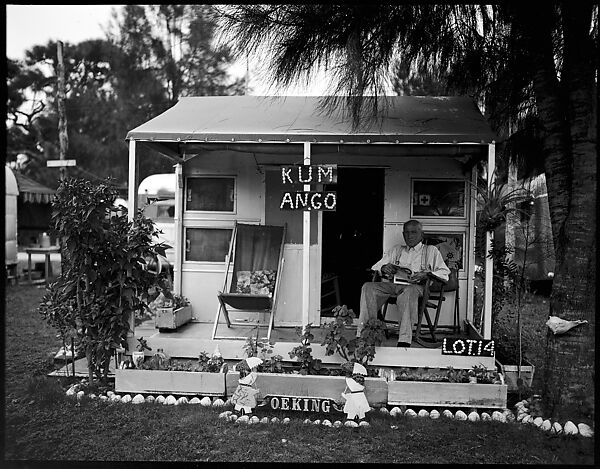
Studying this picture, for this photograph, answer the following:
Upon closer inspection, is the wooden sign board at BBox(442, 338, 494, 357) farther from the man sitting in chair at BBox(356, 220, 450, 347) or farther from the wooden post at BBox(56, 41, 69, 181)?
the wooden post at BBox(56, 41, 69, 181)

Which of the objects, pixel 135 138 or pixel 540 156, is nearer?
pixel 135 138

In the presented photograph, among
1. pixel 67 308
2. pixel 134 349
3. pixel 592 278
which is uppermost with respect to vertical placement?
pixel 592 278

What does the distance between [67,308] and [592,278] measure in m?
4.16

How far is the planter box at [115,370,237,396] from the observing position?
5.09 m

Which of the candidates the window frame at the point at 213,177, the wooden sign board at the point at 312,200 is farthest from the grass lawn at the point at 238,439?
the window frame at the point at 213,177

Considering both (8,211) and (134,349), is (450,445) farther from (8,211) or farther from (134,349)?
(8,211)

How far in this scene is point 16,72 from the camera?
17406mm

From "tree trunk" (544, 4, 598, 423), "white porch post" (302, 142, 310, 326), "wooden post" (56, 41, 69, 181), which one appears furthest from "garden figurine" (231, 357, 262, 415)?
"wooden post" (56, 41, 69, 181)

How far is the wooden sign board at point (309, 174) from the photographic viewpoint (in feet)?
17.6

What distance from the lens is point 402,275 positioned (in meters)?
5.87

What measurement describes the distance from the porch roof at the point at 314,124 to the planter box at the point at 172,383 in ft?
6.52

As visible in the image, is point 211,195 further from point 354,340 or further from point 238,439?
point 238,439

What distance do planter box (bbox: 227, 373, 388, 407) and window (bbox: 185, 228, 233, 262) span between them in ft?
7.26

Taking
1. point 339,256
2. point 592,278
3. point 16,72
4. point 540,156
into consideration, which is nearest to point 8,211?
point 16,72
